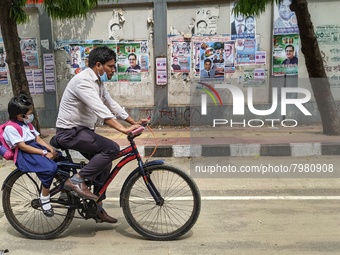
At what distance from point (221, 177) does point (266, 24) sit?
542cm

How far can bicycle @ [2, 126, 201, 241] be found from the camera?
331 cm

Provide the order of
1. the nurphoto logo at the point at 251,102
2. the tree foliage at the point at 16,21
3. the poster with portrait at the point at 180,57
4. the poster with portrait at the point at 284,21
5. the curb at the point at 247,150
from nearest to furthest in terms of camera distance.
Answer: the curb at the point at 247,150 → the tree foliage at the point at 16,21 → the nurphoto logo at the point at 251,102 → the poster with portrait at the point at 284,21 → the poster with portrait at the point at 180,57

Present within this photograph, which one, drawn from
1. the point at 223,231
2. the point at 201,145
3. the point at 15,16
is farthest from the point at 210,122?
the point at 223,231

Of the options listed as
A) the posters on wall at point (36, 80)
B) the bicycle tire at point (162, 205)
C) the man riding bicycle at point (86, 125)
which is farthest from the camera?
the posters on wall at point (36, 80)

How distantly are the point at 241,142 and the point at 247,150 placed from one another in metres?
0.36

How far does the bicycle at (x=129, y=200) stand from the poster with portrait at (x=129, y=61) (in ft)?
21.6

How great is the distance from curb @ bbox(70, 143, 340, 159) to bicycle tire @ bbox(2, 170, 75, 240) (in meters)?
3.76

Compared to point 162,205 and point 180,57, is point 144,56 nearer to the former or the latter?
point 180,57

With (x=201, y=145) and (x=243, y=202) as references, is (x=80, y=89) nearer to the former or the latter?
(x=243, y=202)

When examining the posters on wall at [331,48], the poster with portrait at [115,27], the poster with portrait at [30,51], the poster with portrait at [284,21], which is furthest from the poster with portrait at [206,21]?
the poster with portrait at [30,51]

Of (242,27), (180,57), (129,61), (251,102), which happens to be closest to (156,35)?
(180,57)

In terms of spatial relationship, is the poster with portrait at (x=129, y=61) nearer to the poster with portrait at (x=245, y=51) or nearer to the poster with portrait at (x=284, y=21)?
the poster with portrait at (x=245, y=51)

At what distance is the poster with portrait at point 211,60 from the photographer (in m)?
9.51

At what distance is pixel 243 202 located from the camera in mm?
4398
